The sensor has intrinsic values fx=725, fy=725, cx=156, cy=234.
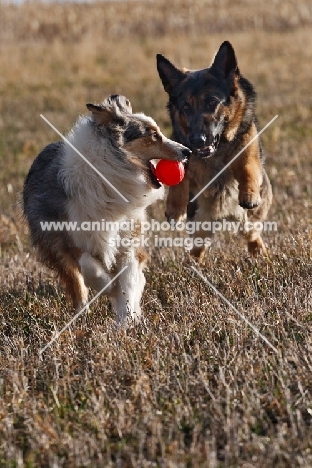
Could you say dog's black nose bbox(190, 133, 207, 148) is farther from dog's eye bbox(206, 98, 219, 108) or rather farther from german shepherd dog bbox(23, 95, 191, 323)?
german shepherd dog bbox(23, 95, 191, 323)

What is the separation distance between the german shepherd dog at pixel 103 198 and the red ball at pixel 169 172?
6 centimetres

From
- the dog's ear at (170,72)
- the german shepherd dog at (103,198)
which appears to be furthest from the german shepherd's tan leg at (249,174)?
the german shepherd dog at (103,198)

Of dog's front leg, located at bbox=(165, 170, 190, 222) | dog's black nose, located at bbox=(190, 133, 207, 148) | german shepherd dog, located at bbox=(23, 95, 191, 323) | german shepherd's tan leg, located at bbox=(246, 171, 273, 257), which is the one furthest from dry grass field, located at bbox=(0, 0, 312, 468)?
dog's black nose, located at bbox=(190, 133, 207, 148)

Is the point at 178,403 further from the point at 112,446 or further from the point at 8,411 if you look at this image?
the point at 8,411

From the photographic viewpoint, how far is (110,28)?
25969 mm

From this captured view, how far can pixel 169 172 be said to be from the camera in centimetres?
533

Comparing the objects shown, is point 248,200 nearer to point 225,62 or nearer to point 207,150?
point 207,150

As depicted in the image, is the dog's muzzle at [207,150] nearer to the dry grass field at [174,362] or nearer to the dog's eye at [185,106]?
the dog's eye at [185,106]

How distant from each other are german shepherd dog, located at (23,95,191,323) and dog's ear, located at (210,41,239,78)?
1155mm

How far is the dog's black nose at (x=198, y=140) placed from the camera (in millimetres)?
5832

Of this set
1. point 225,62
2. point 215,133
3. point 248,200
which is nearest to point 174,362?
point 248,200

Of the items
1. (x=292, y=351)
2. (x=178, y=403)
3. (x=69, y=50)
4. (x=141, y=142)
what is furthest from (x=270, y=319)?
(x=69, y=50)

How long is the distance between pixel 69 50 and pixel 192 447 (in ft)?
67.4

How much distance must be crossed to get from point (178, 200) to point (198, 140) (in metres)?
0.72
